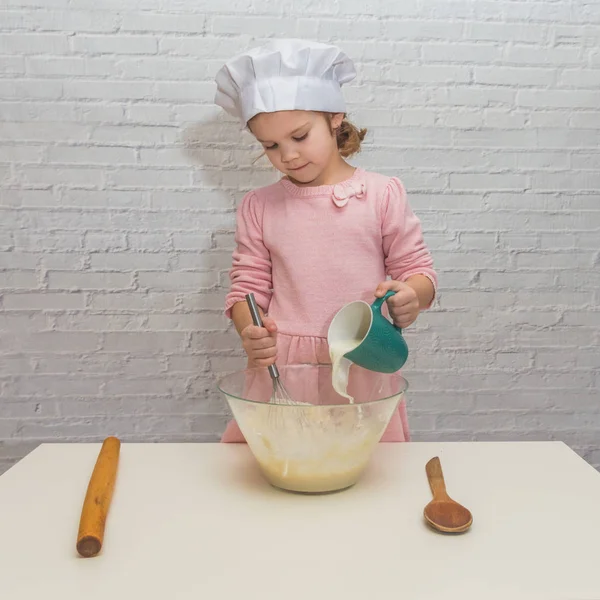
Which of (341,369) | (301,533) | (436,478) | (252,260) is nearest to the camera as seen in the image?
(301,533)

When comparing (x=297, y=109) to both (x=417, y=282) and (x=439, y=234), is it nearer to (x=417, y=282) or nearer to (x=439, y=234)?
(x=417, y=282)

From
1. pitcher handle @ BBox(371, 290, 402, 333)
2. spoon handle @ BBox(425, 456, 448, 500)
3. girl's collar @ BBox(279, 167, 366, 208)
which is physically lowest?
spoon handle @ BBox(425, 456, 448, 500)

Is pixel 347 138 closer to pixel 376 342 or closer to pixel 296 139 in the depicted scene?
pixel 296 139

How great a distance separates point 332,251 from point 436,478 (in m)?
0.49

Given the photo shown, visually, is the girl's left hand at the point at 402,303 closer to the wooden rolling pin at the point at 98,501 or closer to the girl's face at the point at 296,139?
the girl's face at the point at 296,139

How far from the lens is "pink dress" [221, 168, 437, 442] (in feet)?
3.83

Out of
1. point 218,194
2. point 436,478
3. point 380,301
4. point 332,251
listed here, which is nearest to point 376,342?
point 380,301

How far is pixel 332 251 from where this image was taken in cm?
117

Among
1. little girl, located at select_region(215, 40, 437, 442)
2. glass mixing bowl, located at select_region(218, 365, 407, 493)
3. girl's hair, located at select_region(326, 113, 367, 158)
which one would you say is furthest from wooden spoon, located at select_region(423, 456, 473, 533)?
girl's hair, located at select_region(326, 113, 367, 158)

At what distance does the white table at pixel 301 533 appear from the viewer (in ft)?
1.96

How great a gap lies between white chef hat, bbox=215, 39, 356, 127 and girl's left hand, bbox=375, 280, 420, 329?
0.35 meters

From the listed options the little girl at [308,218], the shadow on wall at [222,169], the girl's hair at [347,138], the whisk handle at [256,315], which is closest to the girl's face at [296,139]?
the little girl at [308,218]

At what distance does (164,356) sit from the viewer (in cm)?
164

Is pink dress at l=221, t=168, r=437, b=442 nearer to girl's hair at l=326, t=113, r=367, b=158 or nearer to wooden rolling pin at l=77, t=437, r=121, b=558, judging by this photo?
girl's hair at l=326, t=113, r=367, b=158
